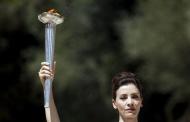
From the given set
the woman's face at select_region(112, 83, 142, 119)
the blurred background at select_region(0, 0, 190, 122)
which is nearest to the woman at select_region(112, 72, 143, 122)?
the woman's face at select_region(112, 83, 142, 119)

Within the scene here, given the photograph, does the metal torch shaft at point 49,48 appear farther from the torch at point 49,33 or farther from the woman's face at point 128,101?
the woman's face at point 128,101

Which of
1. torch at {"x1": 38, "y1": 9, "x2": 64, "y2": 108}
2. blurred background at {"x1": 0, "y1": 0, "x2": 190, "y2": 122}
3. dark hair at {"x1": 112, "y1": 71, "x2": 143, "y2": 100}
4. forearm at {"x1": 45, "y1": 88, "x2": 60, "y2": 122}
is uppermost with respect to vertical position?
blurred background at {"x1": 0, "y1": 0, "x2": 190, "y2": 122}

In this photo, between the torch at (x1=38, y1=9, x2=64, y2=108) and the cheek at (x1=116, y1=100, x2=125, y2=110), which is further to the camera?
the cheek at (x1=116, y1=100, x2=125, y2=110)

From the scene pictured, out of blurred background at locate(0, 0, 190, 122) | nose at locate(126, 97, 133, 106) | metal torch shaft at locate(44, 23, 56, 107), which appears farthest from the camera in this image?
blurred background at locate(0, 0, 190, 122)

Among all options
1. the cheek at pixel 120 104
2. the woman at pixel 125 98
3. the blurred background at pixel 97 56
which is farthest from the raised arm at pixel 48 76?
the blurred background at pixel 97 56

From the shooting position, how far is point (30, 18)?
11.3 meters

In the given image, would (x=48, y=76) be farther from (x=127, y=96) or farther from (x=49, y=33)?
(x=127, y=96)

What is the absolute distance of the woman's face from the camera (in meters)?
3.26

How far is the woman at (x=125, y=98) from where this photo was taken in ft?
10.7

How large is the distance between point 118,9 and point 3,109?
2573mm

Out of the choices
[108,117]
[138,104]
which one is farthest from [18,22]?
[138,104]

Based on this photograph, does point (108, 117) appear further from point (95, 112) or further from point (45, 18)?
point (45, 18)

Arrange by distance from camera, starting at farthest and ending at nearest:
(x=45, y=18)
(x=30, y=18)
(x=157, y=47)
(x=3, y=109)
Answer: (x=3, y=109), (x=30, y=18), (x=157, y=47), (x=45, y=18)

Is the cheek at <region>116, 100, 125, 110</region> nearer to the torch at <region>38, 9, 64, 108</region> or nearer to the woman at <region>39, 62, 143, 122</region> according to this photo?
the woman at <region>39, 62, 143, 122</region>
